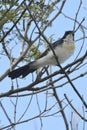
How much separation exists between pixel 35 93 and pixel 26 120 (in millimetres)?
214

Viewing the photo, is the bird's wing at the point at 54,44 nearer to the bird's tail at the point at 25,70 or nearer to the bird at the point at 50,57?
the bird at the point at 50,57

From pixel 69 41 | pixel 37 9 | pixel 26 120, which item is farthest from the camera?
pixel 69 41

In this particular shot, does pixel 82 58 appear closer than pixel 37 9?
Yes

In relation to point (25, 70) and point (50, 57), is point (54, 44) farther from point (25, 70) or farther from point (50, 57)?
point (25, 70)

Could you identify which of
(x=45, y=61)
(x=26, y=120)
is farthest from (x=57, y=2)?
(x=26, y=120)

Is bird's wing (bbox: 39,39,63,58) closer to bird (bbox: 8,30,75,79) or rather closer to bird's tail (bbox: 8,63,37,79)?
bird (bbox: 8,30,75,79)

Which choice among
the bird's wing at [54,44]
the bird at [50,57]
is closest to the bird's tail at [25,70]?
the bird at [50,57]

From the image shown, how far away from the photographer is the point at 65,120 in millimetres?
3014

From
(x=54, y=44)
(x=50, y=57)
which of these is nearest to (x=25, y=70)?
(x=50, y=57)

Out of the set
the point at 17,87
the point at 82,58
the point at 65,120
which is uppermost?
the point at 17,87

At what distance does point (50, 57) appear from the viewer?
3.72 metres

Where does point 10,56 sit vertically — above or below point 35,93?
above

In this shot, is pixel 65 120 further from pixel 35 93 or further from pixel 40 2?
pixel 40 2

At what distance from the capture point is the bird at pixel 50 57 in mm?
3656
